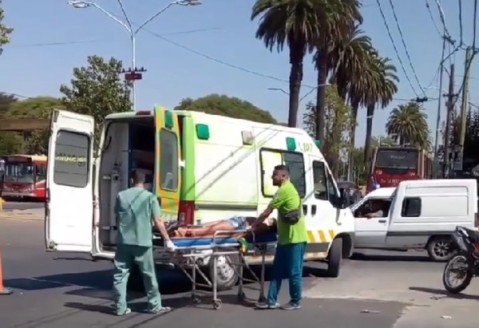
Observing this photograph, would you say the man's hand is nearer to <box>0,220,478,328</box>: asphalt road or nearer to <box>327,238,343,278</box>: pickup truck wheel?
<box>0,220,478,328</box>: asphalt road

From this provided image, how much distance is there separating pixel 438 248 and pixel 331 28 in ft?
66.5

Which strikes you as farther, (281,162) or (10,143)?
(10,143)

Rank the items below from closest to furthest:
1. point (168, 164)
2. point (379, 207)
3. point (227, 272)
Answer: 1. point (168, 164)
2. point (227, 272)
3. point (379, 207)

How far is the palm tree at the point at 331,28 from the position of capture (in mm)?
38000

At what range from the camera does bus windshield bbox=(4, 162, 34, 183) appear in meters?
51.2

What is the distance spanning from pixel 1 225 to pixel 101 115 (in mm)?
12852

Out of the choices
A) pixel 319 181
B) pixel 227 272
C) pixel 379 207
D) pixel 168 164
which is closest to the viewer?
pixel 168 164

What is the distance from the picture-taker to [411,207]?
790 inches

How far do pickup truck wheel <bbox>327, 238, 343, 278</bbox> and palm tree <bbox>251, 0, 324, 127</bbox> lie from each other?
23480 millimetres

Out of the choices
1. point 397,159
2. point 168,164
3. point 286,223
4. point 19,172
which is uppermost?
point 397,159

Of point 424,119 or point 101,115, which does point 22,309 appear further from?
point 424,119

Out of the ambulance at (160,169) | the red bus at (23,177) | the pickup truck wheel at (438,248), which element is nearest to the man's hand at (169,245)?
the ambulance at (160,169)

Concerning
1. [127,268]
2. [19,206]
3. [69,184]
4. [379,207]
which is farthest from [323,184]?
[19,206]

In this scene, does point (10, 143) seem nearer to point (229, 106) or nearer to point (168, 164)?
point (229, 106)
